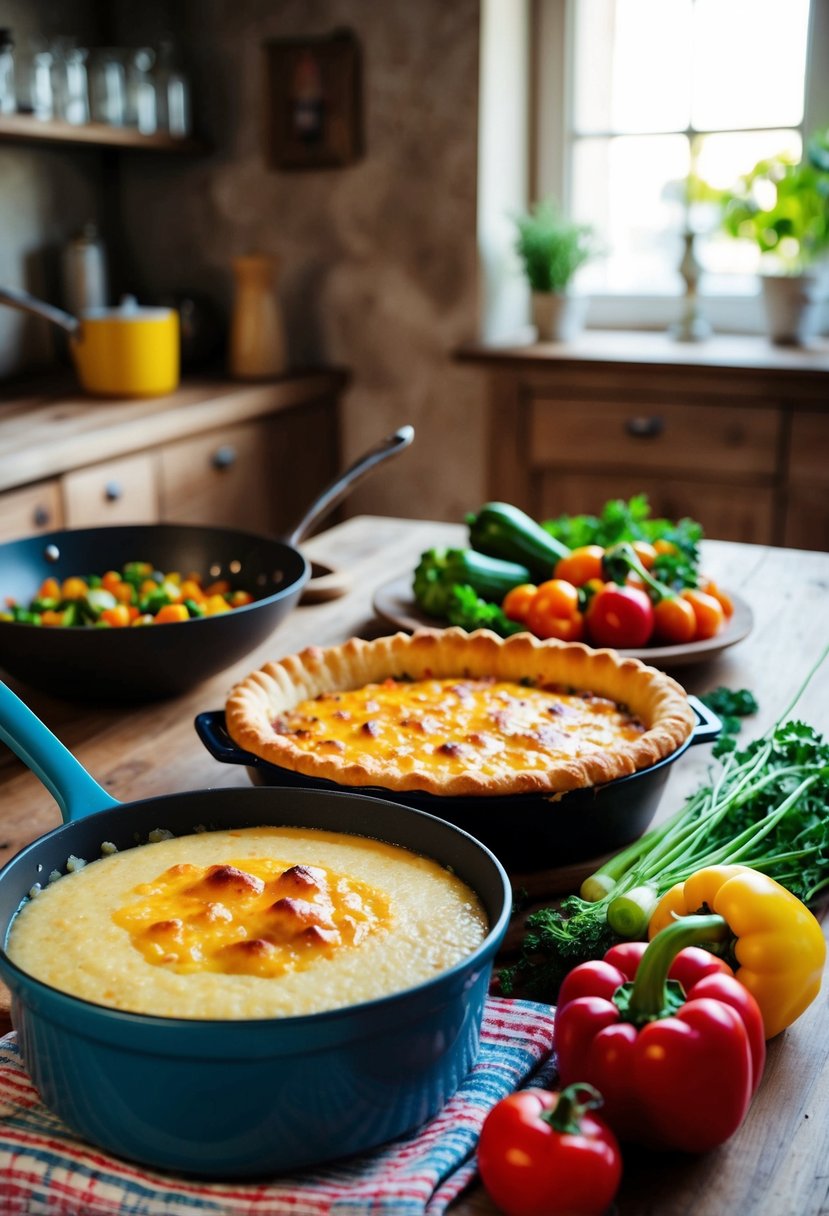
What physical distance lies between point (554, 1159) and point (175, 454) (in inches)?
116

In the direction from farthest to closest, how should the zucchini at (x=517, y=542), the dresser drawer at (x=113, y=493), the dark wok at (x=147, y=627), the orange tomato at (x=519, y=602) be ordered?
the dresser drawer at (x=113, y=493) → the zucchini at (x=517, y=542) → the orange tomato at (x=519, y=602) → the dark wok at (x=147, y=627)

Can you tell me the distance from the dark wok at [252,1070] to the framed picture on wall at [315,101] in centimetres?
353

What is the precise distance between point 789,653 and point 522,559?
0.45 meters

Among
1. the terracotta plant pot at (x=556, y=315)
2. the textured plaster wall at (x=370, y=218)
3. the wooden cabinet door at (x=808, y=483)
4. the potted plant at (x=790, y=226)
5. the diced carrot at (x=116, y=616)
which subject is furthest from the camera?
the terracotta plant pot at (x=556, y=315)

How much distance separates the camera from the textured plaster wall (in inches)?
150

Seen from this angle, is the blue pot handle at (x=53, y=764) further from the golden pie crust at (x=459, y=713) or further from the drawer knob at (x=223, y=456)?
the drawer knob at (x=223, y=456)

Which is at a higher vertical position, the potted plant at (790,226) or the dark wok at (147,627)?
the potted plant at (790,226)

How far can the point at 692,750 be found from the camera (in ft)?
4.88

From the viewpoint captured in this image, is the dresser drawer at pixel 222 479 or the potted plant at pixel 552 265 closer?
the dresser drawer at pixel 222 479

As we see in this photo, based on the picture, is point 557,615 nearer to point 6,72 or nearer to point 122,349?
point 122,349

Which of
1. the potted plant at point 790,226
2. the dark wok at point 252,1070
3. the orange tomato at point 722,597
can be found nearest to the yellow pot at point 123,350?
the potted plant at point 790,226

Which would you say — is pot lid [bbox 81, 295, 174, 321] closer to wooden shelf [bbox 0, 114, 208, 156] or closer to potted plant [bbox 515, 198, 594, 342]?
wooden shelf [bbox 0, 114, 208, 156]

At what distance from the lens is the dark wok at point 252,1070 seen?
0.70 meters

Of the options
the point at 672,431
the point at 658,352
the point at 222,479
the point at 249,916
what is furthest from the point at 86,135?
the point at 249,916
